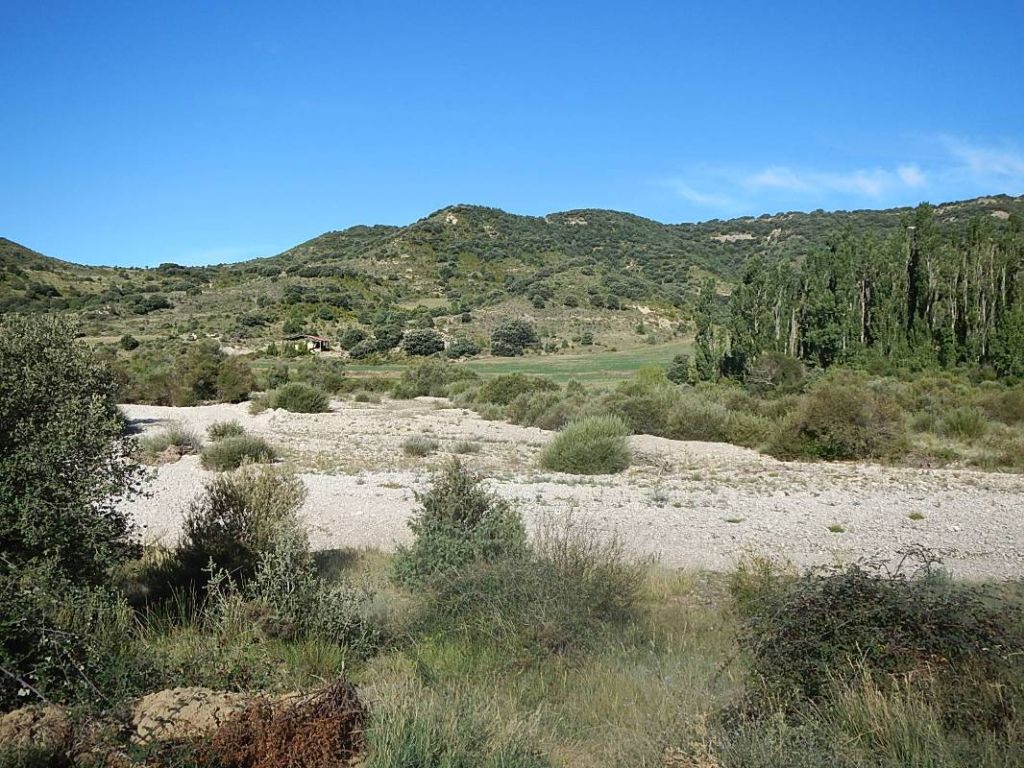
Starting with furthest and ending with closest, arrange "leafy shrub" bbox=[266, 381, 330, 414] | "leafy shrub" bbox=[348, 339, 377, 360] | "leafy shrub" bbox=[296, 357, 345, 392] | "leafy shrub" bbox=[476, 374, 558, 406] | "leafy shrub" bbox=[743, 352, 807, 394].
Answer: "leafy shrub" bbox=[348, 339, 377, 360] → "leafy shrub" bbox=[296, 357, 345, 392] → "leafy shrub" bbox=[476, 374, 558, 406] → "leafy shrub" bbox=[743, 352, 807, 394] → "leafy shrub" bbox=[266, 381, 330, 414]

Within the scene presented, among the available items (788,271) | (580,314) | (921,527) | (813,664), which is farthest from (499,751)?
(580,314)

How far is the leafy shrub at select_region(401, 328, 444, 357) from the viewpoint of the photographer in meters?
68.2

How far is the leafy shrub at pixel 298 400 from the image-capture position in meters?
35.0

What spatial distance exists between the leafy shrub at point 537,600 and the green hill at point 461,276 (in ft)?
152

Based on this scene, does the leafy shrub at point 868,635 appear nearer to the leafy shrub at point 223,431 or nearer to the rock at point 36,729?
the rock at point 36,729

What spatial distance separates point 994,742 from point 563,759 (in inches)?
85.2

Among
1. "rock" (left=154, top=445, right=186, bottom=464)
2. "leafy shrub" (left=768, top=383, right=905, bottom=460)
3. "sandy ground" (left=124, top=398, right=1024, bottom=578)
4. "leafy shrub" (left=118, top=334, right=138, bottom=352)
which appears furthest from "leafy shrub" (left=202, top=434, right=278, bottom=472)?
"leafy shrub" (left=118, top=334, right=138, bottom=352)

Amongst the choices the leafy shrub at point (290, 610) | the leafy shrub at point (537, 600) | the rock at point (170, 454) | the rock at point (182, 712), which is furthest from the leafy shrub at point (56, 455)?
the rock at point (170, 454)

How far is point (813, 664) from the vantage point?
15.3 feet

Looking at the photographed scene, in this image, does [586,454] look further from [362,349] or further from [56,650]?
[362,349]

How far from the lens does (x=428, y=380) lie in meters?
47.4

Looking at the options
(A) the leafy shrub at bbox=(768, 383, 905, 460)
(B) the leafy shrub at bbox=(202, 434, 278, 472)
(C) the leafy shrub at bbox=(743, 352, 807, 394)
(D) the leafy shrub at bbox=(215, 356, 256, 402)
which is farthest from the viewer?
(D) the leafy shrub at bbox=(215, 356, 256, 402)

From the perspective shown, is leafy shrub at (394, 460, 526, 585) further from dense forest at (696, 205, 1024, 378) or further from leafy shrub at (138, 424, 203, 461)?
dense forest at (696, 205, 1024, 378)

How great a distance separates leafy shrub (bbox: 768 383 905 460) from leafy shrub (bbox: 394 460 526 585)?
17.2 m
